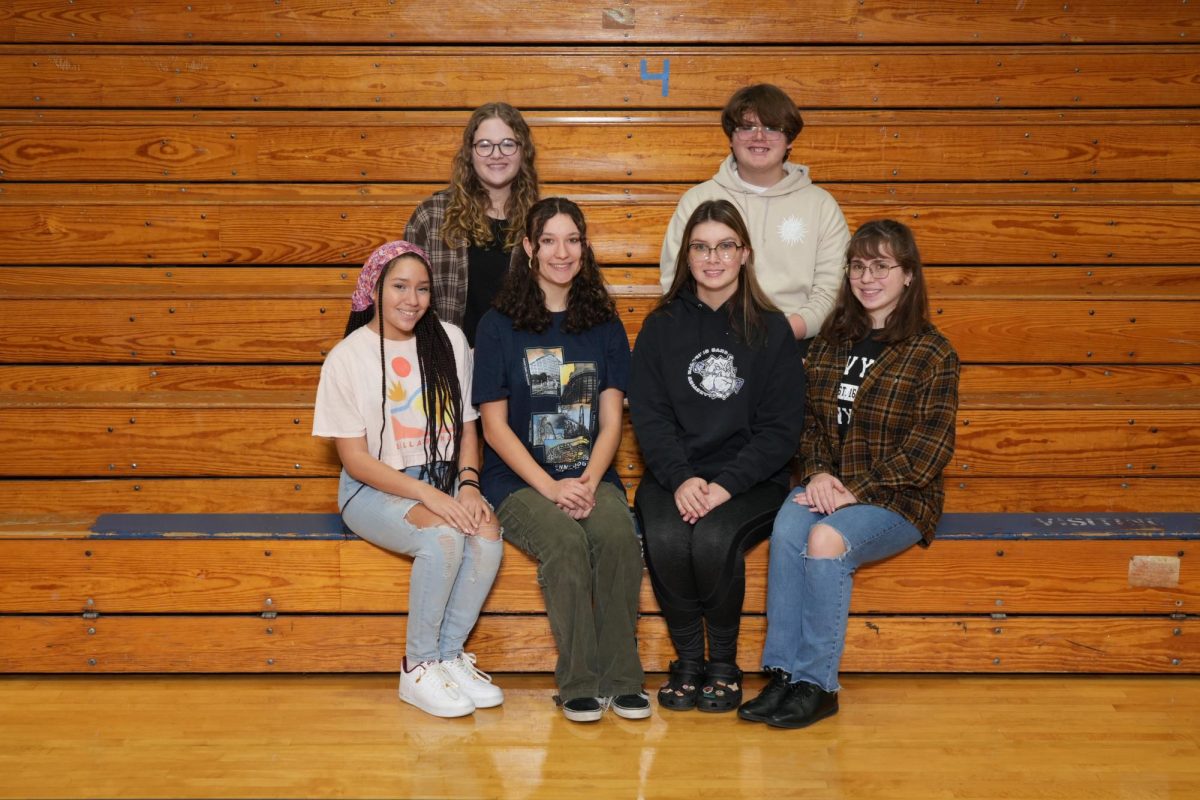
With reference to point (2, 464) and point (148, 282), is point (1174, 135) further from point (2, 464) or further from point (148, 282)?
point (2, 464)

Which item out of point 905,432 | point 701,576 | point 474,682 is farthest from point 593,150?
point 474,682

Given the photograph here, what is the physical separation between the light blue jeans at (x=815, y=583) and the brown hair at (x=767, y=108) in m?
0.82

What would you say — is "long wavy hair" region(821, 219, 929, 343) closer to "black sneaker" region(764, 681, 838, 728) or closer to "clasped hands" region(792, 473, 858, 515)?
"clasped hands" region(792, 473, 858, 515)

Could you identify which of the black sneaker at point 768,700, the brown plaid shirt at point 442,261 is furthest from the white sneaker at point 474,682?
the brown plaid shirt at point 442,261

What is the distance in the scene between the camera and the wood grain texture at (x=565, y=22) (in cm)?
335

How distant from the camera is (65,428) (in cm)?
259

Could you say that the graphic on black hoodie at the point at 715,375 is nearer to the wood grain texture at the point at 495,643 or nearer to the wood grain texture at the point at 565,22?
the wood grain texture at the point at 495,643

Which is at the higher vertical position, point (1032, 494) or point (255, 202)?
point (255, 202)

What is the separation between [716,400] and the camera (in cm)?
218

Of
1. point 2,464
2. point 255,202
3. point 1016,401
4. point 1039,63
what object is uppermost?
point 1039,63

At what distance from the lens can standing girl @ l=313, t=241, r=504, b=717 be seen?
2.06 m

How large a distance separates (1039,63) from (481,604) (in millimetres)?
2321

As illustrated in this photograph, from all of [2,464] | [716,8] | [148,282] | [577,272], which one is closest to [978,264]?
[716,8]

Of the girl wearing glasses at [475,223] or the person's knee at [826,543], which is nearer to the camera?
the person's knee at [826,543]
